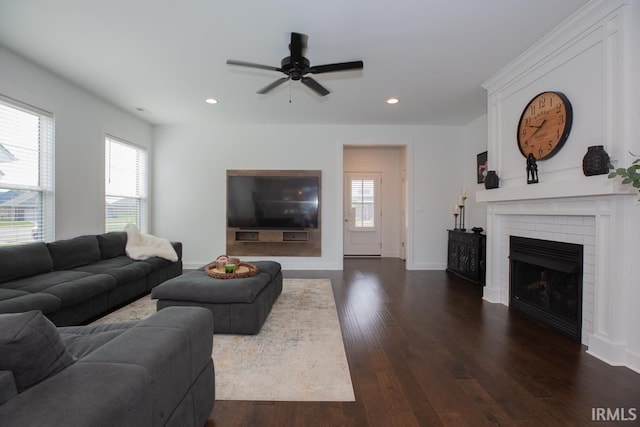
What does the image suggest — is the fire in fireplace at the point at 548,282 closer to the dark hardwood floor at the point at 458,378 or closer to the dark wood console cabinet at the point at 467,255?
the dark hardwood floor at the point at 458,378

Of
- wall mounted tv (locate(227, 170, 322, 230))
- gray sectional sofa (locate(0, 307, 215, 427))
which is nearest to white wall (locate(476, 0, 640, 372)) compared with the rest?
gray sectional sofa (locate(0, 307, 215, 427))

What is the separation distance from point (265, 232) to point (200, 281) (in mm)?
2867

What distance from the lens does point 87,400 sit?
82cm

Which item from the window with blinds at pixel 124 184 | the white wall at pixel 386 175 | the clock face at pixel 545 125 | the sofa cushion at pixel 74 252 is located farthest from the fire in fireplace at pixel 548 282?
the window with blinds at pixel 124 184

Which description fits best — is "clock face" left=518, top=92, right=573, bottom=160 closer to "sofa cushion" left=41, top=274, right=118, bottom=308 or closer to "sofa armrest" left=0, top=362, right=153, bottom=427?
"sofa armrest" left=0, top=362, right=153, bottom=427

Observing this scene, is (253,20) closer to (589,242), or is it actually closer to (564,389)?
(589,242)

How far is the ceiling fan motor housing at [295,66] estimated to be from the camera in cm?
266

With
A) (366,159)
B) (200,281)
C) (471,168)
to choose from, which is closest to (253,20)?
(200,281)

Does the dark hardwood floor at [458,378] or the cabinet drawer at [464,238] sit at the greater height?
the cabinet drawer at [464,238]

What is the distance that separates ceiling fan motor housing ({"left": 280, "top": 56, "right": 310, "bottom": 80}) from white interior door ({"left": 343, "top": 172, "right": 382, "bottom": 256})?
4.49 meters

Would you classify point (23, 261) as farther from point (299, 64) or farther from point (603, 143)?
point (603, 143)

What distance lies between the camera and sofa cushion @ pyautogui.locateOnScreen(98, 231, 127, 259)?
3848 mm

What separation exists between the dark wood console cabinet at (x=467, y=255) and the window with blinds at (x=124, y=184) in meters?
5.79

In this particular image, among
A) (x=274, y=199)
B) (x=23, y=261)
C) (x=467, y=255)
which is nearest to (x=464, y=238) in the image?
(x=467, y=255)
